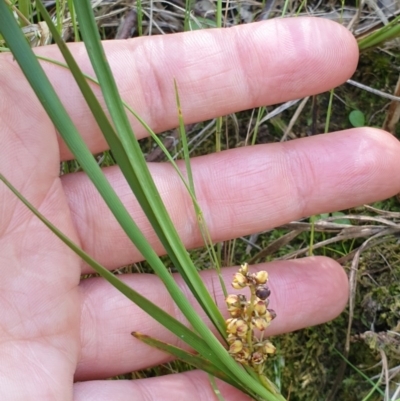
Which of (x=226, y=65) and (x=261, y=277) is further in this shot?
(x=226, y=65)

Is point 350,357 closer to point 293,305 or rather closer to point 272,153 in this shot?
point 293,305

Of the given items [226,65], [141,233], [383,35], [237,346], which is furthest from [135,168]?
[383,35]

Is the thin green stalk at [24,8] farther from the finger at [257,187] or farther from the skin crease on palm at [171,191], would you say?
the finger at [257,187]

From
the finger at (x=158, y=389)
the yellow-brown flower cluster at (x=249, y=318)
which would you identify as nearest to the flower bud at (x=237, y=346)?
the yellow-brown flower cluster at (x=249, y=318)

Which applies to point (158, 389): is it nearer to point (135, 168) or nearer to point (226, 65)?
point (135, 168)

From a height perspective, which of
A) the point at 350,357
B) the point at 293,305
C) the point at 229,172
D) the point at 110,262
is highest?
the point at 229,172

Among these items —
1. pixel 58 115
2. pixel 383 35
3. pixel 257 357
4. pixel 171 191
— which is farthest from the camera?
pixel 171 191

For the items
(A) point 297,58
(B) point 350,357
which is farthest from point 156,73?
(B) point 350,357
